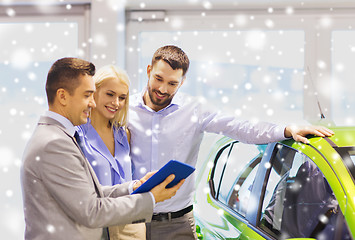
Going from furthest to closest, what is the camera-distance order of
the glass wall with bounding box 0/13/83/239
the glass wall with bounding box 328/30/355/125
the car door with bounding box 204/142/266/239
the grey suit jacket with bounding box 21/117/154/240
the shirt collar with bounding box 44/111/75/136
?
the glass wall with bounding box 0/13/83/239, the glass wall with bounding box 328/30/355/125, the car door with bounding box 204/142/266/239, the shirt collar with bounding box 44/111/75/136, the grey suit jacket with bounding box 21/117/154/240

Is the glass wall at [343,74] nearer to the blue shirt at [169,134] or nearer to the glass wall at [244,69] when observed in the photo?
the glass wall at [244,69]

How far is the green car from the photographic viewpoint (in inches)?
60.3

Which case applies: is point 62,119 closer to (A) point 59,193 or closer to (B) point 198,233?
(A) point 59,193

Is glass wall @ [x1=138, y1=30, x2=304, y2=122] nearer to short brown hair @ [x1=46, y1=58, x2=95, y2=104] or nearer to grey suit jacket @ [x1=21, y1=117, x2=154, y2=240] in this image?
short brown hair @ [x1=46, y1=58, x2=95, y2=104]

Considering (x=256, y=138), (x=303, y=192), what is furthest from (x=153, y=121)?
(x=303, y=192)

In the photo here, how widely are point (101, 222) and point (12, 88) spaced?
348cm

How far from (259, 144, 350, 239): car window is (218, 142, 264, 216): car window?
0.21 metres

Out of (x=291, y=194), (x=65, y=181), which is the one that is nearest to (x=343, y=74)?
(x=291, y=194)

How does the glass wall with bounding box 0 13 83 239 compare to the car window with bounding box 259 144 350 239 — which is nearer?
the car window with bounding box 259 144 350 239

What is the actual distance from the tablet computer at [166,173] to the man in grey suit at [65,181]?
32 millimetres

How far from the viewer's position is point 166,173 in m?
1.55

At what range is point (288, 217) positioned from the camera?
180cm

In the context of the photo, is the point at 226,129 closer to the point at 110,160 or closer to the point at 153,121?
the point at 153,121

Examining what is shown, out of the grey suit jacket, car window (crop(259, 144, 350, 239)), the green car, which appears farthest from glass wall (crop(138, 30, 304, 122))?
the grey suit jacket
